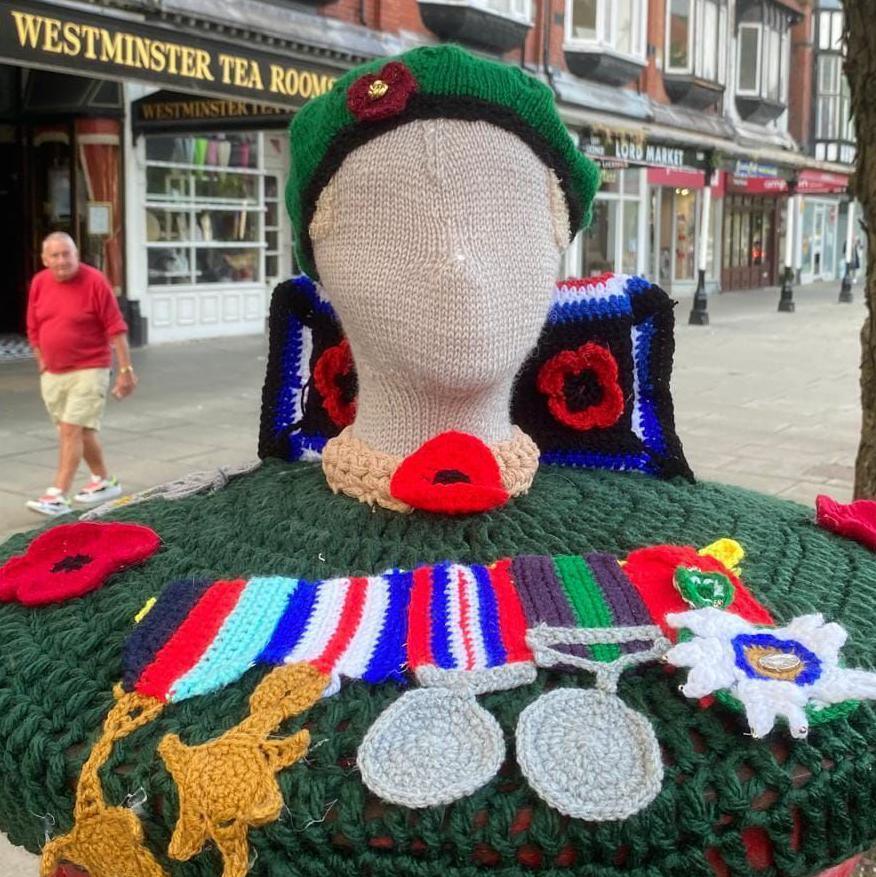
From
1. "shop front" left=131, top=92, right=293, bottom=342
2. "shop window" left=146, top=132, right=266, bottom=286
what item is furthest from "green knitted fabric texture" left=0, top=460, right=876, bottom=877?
"shop window" left=146, top=132, right=266, bottom=286

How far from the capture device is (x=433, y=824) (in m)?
0.96

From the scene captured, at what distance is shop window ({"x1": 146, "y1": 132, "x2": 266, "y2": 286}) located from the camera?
12062 mm

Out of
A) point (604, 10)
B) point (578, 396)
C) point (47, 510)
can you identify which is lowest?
point (47, 510)

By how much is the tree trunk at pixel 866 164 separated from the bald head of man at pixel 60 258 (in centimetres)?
411

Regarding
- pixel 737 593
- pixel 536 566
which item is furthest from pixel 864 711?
pixel 536 566

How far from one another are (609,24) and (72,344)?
1404 centimetres

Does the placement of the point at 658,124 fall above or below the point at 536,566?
above

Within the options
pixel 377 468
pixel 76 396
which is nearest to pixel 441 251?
pixel 377 468

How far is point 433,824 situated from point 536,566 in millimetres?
351

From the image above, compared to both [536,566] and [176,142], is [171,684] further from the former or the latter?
[176,142]

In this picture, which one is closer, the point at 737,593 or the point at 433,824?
the point at 433,824

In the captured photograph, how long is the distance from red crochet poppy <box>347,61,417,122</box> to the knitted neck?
12.8 inches

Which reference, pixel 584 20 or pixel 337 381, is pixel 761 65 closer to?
pixel 584 20

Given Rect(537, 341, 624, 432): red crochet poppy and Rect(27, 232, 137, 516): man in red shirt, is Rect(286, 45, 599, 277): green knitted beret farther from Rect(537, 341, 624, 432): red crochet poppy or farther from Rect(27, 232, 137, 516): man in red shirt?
Rect(27, 232, 137, 516): man in red shirt
